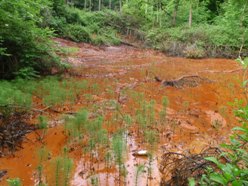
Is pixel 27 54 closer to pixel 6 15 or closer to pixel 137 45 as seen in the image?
pixel 6 15

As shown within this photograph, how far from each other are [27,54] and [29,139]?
4526 mm

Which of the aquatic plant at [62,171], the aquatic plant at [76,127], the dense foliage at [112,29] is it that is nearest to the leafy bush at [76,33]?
the dense foliage at [112,29]

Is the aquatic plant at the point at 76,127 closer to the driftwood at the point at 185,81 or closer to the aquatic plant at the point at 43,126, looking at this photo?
the aquatic plant at the point at 43,126

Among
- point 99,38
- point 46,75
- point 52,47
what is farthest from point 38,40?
point 99,38

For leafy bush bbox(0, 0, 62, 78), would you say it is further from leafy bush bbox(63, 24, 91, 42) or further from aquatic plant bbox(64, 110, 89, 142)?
leafy bush bbox(63, 24, 91, 42)

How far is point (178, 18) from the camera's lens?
2972 cm

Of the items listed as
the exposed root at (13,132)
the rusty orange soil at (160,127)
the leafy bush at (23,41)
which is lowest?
the rusty orange soil at (160,127)

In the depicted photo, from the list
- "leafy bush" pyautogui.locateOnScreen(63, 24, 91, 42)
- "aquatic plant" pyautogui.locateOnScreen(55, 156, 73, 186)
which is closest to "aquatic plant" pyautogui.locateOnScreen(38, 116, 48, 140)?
"aquatic plant" pyautogui.locateOnScreen(55, 156, 73, 186)

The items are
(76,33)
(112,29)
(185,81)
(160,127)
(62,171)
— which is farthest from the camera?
(112,29)

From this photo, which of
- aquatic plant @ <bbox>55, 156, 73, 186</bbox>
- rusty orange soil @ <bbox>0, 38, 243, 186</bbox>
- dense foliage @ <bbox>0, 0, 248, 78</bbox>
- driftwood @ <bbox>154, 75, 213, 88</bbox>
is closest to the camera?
aquatic plant @ <bbox>55, 156, 73, 186</bbox>

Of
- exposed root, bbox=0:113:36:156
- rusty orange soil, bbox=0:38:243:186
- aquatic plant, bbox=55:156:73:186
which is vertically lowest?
rusty orange soil, bbox=0:38:243:186

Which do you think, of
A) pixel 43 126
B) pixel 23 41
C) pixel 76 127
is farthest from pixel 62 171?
pixel 23 41

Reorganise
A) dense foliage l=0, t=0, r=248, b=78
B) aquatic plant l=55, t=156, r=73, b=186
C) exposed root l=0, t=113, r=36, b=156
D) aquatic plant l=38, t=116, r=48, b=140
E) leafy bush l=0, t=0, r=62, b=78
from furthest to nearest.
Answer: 1. dense foliage l=0, t=0, r=248, b=78
2. leafy bush l=0, t=0, r=62, b=78
3. aquatic plant l=38, t=116, r=48, b=140
4. exposed root l=0, t=113, r=36, b=156
5. aquatic plant l=55, t=156, r=73, b=186

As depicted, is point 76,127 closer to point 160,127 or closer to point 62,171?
point 62,171
